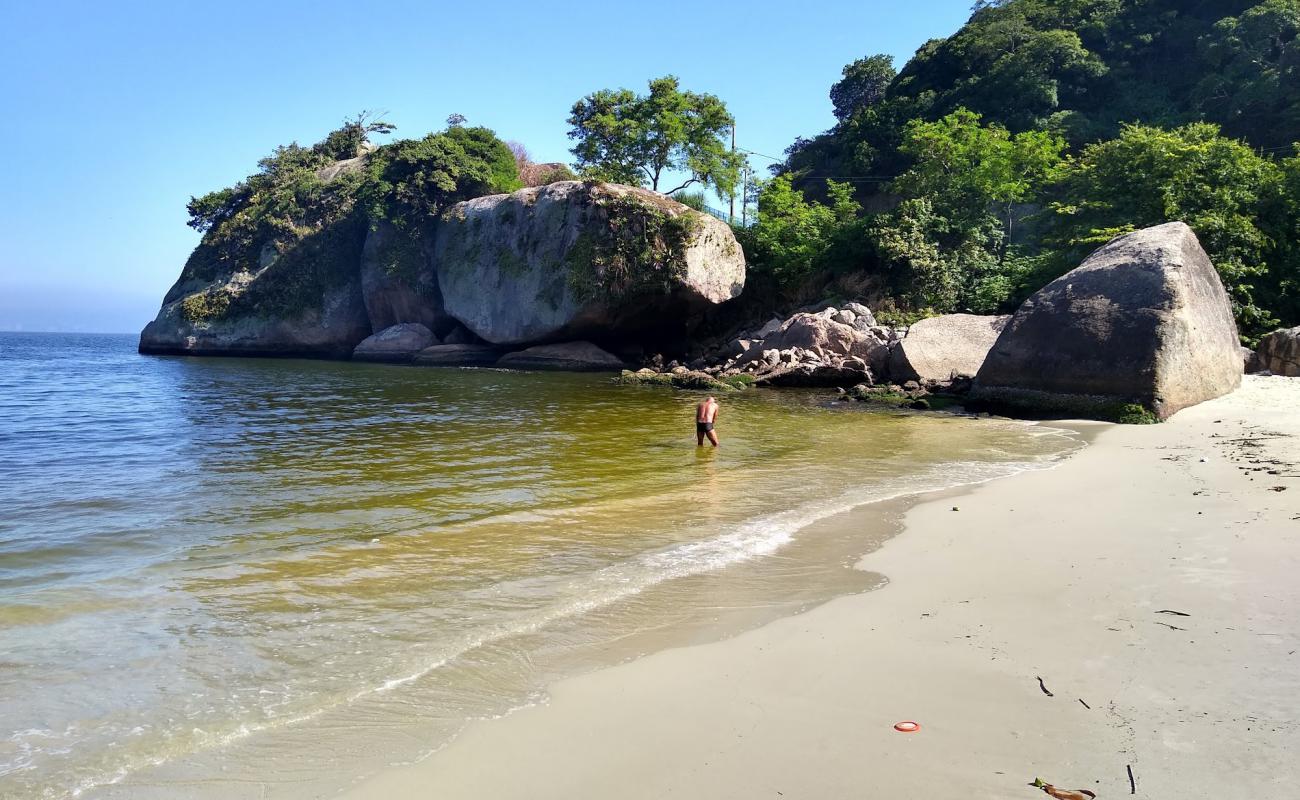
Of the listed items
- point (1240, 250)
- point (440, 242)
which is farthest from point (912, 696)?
point (440, 242)

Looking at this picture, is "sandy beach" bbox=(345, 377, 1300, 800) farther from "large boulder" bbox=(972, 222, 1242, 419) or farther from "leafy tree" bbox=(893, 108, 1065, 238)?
"leafy tree" bbox=(893, 108, 1065, 238)

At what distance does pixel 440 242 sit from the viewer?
3803cm

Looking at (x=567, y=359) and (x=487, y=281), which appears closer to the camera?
(x=567, y=359)

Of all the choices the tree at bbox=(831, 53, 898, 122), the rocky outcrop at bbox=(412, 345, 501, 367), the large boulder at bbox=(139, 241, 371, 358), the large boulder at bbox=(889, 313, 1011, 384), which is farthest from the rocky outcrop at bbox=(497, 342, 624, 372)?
the tree at bbox=(831, 53, 898, 122)

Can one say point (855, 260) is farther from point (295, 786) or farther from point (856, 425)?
point (295, 786)

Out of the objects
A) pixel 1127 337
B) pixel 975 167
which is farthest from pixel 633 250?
pixel 1127 337

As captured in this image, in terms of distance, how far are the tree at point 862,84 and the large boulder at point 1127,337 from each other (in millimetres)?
45256

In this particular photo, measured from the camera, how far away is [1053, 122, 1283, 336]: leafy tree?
20953 mm

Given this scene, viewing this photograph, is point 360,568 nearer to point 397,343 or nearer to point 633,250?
point 633,250

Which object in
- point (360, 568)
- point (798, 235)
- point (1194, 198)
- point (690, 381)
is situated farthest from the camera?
point (798, 235)

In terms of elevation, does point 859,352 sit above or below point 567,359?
above

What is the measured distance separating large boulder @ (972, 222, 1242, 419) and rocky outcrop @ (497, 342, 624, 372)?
60.4 feet

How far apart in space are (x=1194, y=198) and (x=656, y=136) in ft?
74.3

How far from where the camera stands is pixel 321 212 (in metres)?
42.4
